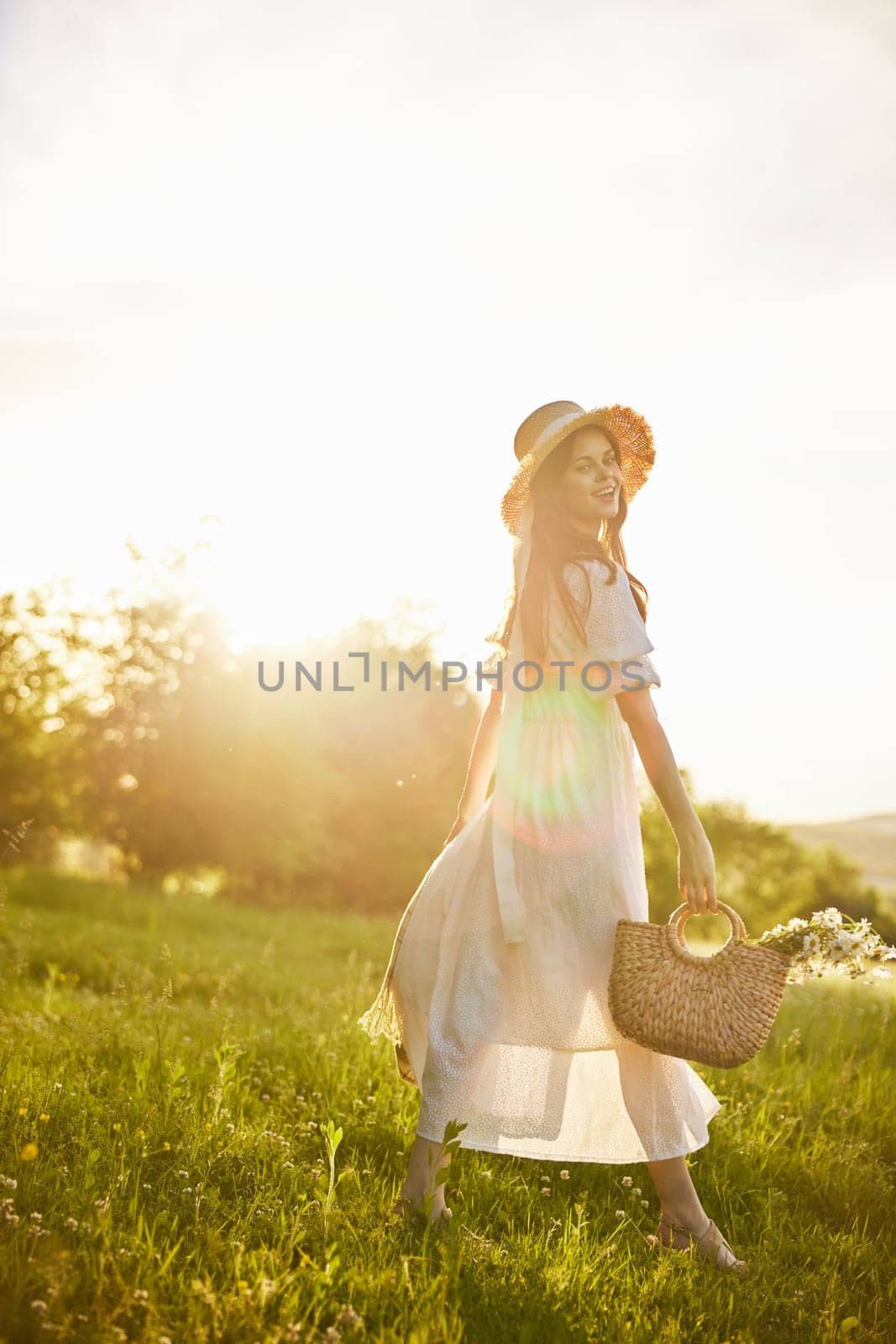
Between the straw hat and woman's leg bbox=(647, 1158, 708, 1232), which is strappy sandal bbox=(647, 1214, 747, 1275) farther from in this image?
the straw hat

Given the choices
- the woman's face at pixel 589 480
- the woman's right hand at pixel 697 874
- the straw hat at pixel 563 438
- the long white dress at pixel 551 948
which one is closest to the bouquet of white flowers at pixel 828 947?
the woman's right hand at pixel 697 874

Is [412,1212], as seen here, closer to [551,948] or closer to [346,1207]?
[346,1207]

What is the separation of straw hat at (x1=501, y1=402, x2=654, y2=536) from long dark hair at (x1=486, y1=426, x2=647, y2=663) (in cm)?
6

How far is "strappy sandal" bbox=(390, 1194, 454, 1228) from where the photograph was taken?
295cm

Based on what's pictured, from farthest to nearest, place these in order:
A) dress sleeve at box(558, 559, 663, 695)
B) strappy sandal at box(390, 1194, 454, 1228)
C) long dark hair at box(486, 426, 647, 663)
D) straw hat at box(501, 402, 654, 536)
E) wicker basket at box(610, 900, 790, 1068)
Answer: straw hat at box(501, 402, 654, 536)
long dark hair at box(486, 426, 647, 663)
dress sleeve at box(558, 559, 663, 695)
strappy sandal at box(390, 1194, 454, 1228)
wicker basket at box(610, 900, 790, 1068)

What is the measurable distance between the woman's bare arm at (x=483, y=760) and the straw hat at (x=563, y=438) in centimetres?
68

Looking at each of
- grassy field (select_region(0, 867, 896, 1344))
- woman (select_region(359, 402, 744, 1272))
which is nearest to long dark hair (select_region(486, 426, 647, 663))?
woman (select_region(359, 402, 744, 1272))

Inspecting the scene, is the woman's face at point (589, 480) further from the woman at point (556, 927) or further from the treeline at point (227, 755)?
the treeline at point (227, 755)

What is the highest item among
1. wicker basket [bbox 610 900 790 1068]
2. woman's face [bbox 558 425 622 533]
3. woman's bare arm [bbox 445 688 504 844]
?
woman's face [bbox 558 425 622 533]

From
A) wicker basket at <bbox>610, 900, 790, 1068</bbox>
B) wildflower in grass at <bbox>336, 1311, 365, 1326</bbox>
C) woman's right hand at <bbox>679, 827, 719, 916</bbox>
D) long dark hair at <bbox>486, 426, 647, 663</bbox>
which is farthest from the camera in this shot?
long dark hair at <bbox>486, 426, 647, 663</bbox>

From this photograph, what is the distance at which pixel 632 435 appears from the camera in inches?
148

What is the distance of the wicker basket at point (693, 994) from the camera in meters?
2.83

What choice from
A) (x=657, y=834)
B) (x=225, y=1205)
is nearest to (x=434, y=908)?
(x=225, y=1205)

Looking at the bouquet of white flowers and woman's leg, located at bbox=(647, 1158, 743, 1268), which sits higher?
the bouquet of white flowers
